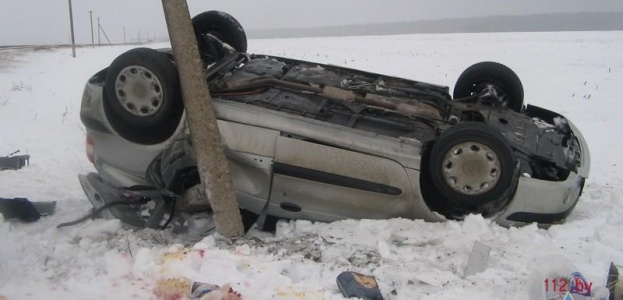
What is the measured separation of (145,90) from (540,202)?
9.88ft

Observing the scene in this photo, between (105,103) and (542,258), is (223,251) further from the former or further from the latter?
(542,258)

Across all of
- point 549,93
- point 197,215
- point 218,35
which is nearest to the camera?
point 197,215

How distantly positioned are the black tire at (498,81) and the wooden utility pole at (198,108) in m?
2.96

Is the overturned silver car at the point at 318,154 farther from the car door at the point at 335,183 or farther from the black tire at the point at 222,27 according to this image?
the black tire at the point at 222,27

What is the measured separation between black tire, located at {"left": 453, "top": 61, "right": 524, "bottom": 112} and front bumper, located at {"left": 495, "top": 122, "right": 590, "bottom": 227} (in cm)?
153

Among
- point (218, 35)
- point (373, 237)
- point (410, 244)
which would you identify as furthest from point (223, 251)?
point (218, 35)

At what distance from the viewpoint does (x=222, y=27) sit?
5445 mm

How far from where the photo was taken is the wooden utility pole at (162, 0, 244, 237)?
3.54m

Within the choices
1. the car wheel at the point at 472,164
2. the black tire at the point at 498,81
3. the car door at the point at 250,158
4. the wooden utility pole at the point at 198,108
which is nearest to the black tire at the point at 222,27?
the wooden utility pole at the point at 198,108

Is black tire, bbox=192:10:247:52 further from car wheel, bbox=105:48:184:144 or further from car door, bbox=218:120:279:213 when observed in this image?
car door, bbox=218:120:279:213

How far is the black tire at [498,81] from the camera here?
16.9ft

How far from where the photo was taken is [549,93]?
40.0 feet

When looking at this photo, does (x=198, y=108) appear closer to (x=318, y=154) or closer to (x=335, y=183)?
(x=318, y=154)

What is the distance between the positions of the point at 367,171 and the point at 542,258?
1.26 m
